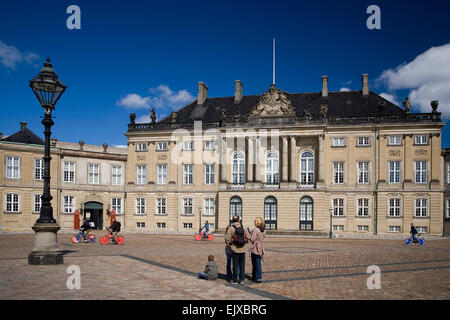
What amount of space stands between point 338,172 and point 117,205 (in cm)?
2741

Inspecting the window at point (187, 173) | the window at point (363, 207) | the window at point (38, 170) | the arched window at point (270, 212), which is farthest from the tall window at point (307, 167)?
the window at point (38, 170)

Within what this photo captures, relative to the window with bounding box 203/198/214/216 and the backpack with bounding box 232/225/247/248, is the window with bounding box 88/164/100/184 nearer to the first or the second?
the window with bounding box 203/198/214/216

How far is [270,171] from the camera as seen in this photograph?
172 feet

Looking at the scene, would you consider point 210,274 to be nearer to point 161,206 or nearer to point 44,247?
point 44,247

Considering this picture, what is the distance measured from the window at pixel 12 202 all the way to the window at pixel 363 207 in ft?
123

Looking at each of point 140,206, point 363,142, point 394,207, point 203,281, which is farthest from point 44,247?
point 394,207

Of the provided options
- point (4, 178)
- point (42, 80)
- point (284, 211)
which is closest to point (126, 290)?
point (42, 80)

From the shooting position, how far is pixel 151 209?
5650 cm

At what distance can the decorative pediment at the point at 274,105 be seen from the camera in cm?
5131

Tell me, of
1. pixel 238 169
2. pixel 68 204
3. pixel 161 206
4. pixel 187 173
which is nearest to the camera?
pixel 68 204

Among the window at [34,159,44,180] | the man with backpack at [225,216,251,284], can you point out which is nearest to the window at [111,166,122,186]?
the window at [34,159,44,180]

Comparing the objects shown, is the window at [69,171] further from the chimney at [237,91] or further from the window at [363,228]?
the window at [363,228]

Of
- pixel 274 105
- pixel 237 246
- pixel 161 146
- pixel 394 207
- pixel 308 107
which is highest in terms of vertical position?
pixel 308 107

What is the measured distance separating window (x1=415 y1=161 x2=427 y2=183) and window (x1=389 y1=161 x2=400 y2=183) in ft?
6.13
